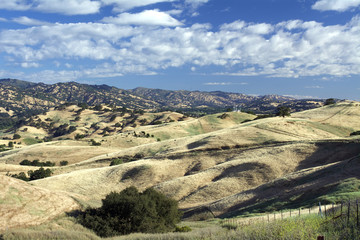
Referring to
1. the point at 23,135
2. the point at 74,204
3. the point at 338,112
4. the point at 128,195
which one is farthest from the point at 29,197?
the point at 23,135

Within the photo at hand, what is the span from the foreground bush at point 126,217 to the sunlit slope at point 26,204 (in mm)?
1763

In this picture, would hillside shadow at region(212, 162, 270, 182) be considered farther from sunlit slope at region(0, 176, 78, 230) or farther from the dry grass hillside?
sunlit slope at region(0, 176, 78, 230)

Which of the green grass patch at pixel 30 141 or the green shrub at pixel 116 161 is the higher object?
the green shrub at pixel 116 161

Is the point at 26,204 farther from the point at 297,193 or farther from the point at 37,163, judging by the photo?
the point at 37,163

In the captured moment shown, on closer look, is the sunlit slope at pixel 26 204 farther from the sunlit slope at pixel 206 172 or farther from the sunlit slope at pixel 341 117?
the sunlit slope at pixel 341 117

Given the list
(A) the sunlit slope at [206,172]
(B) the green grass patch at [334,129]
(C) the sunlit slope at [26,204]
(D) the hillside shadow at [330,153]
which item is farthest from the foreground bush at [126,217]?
(B) the green grass patch at [334,129]

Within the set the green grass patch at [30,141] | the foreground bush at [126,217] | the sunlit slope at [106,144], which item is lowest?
the green grass patch at [30,141]

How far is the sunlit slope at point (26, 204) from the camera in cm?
1522

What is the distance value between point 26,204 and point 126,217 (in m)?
6.12

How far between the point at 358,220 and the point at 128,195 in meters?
13.6

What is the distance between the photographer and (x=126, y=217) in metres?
17.4

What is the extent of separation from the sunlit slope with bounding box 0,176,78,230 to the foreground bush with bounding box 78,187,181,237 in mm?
1763

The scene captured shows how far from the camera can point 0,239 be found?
13008 mm

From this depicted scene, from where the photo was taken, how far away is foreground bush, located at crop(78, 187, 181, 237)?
53.8 feet
